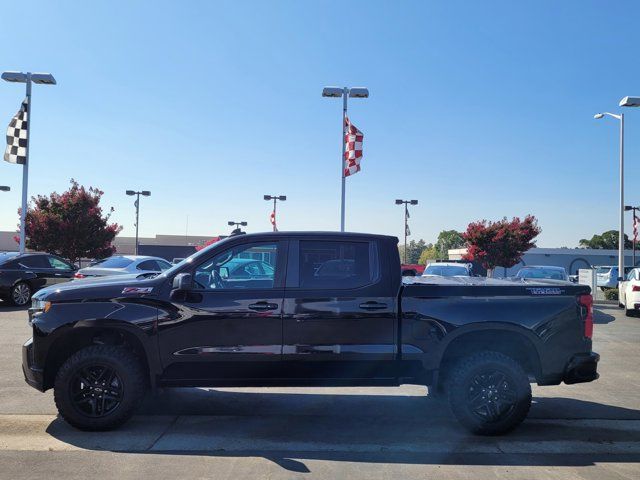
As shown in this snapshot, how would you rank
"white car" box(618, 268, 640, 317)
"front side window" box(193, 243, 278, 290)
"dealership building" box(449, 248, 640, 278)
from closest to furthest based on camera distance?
"front side window" box(193, 243, 278, 290) → "white car" box(618, 268, 640, 317) → "dealership building" box(449, 248, 640, 278)

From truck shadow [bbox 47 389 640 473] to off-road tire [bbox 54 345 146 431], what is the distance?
0.43ft

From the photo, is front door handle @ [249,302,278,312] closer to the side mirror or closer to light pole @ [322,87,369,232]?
the side mirror

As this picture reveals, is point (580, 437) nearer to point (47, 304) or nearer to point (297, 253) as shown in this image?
point (297, 253)

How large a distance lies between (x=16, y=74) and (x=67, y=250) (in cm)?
1114

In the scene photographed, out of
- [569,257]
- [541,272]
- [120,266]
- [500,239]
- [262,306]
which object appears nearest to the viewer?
[262,306]

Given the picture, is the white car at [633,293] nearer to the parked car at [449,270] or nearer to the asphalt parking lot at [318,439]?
the parked car at [449,270]

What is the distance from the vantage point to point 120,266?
1439 cm

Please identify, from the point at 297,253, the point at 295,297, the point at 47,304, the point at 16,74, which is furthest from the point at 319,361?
the point at 16,74

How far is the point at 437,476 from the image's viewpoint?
4188 millimetres

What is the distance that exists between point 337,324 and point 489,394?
1.61m

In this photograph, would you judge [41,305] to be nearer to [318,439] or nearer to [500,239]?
[318,439]

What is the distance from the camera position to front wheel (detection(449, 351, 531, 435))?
5078 mm

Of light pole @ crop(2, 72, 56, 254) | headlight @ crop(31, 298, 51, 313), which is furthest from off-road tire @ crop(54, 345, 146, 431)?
light pole @ crop(2, 72, 56, 254)

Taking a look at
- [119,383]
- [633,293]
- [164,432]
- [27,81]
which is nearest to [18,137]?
[27,81]
